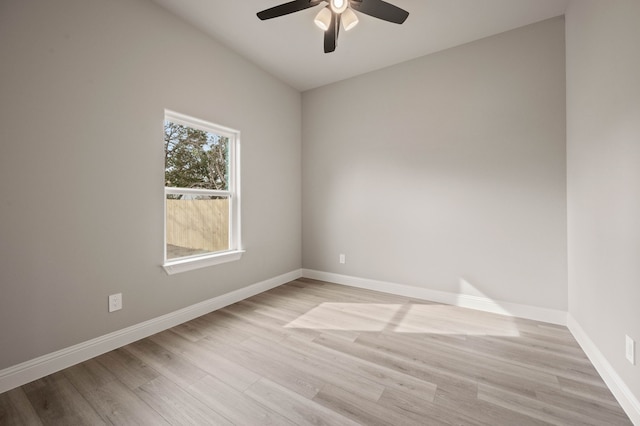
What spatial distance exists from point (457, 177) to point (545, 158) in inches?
29.4

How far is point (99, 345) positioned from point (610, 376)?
3.35 metres

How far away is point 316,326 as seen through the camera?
2.46 meters

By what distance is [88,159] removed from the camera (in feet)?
6.31

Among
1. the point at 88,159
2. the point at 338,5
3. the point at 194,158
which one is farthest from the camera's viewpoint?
the point at 194,158

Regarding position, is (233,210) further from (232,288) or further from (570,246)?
(570,246)

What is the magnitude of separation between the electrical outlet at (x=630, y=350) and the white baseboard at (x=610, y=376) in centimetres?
18

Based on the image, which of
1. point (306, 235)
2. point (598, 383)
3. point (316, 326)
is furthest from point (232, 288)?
point (598, 383)

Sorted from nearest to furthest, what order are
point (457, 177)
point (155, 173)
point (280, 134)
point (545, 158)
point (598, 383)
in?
point (598, 383), point (155, 173), point (545, 158), point (457, 177), point (280, 134)

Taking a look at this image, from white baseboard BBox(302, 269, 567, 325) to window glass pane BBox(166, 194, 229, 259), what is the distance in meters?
1.63

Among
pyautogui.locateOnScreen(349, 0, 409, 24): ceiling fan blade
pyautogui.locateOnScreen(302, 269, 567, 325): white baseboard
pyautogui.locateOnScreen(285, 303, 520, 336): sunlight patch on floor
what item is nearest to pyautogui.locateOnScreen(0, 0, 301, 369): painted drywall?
pyautogui.locateOnScreen(285, 303, 520, 336): sunlight patch on floor

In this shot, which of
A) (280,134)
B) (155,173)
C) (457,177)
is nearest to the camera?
(155,173)

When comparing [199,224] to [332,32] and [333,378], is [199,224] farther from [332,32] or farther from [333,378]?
[332,32]

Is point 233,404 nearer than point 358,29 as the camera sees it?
Answer: Yes

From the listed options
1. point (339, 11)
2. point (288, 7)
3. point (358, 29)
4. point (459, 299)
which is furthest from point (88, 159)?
point (459, 299)
